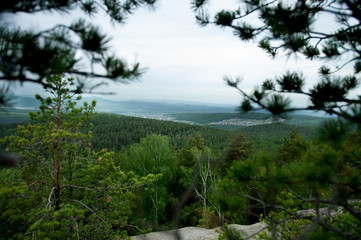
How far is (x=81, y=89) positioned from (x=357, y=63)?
3327mm

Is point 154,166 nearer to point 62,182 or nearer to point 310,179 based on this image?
point 62,182

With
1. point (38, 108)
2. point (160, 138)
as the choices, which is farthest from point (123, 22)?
point (160, 138)

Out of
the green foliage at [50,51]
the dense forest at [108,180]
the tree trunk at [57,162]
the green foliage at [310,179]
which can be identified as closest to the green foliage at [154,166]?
the dense forest at [108,180]

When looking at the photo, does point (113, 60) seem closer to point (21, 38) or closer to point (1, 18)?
point (21, 38)

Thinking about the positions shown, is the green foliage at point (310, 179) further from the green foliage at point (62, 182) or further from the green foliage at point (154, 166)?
the green foliage at point (154, 166)

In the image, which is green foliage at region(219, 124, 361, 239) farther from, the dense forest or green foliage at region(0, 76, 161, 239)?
green foliage at region(0, 76, 161, 239)

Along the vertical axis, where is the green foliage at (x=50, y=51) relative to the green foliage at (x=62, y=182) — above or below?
above

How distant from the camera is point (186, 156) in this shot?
1911 centimetres

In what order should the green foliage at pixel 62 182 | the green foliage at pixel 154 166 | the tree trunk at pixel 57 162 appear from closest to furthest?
the green foliage at pixel 62 182 → the tree trunk at pixel 57 162 → the green foliage at pixel 154 166

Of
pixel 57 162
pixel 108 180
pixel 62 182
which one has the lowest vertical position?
pixel 62 182

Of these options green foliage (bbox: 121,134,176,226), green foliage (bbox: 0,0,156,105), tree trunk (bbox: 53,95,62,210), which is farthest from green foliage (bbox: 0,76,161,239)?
green foliage (bbox: 121,134,176,226)

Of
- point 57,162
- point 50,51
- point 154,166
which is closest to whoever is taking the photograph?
point 50,51

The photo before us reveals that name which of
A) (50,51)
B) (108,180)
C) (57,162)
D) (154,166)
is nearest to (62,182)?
(57,162)

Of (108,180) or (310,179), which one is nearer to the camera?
(310,179)
